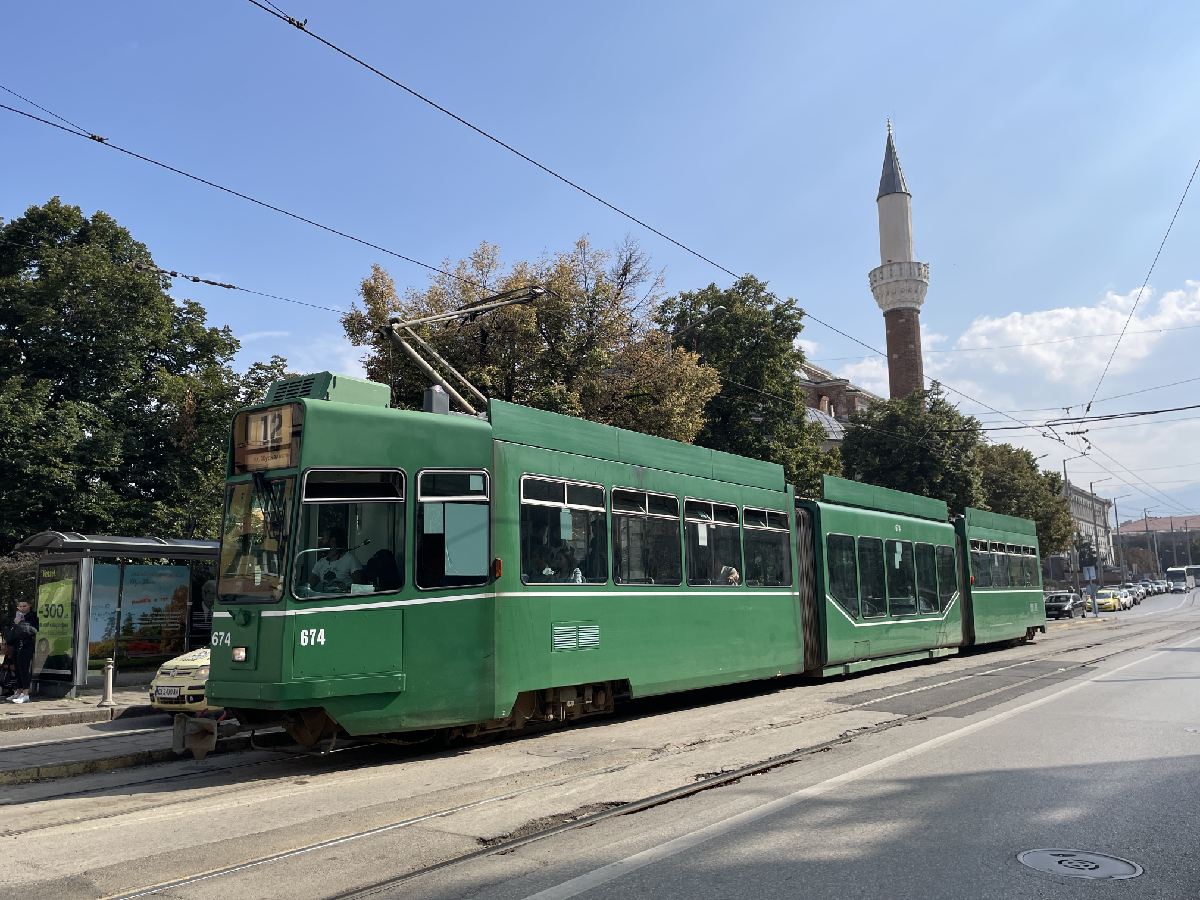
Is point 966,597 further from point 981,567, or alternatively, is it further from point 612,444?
point 612,444

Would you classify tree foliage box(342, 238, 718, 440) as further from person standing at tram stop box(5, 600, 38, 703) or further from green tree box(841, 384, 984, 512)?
green tree box(841, 384, 984, 512)

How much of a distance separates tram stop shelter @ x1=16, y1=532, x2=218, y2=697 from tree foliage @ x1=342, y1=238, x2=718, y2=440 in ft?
24.9

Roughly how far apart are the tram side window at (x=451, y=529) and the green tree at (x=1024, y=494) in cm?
4998

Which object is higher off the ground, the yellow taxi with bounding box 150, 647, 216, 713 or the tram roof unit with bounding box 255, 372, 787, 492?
the tram roof unit with bounding box 255, 372, 787, 492

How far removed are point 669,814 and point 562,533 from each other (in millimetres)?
4030

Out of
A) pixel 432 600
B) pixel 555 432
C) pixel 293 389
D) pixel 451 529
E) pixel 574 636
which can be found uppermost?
pixel 293 389

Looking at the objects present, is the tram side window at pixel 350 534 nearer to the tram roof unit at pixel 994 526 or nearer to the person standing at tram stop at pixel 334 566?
the person standing at tram stop at pixel 334 566

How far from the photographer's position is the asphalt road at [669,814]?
514cm

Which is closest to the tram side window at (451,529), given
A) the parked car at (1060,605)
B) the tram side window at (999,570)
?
the tram side window at (999,570)

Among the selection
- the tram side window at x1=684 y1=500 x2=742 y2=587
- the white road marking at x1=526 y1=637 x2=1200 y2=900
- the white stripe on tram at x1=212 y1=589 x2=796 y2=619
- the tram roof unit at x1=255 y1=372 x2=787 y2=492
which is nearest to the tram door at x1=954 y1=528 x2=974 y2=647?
the tram roof unit at x1=255 y1=372 x2=787 y2=492

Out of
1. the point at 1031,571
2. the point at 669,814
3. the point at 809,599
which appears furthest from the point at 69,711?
the point at 1031,571

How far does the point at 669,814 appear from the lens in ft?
21.9

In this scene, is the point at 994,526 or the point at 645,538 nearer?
the point at 645,538

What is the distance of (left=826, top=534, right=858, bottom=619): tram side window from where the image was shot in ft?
51.6
